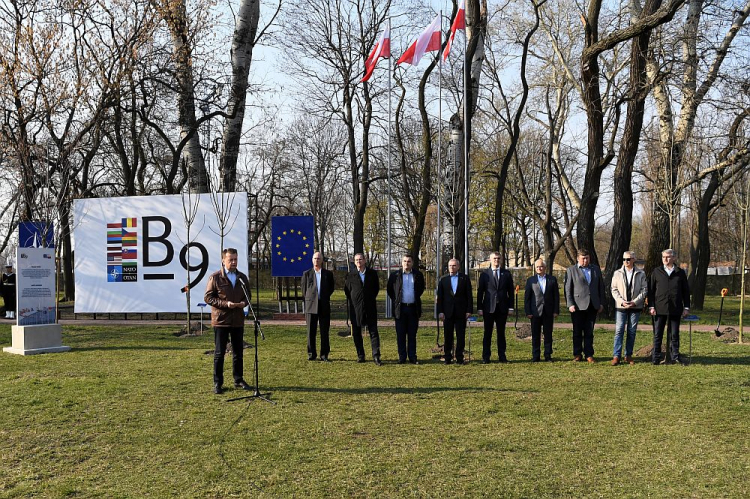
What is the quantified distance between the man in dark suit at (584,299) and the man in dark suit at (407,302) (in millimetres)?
2515

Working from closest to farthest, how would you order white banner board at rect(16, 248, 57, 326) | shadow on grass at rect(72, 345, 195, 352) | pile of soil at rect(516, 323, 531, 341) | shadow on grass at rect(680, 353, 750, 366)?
shadow on grass at rect(680, 353, 750, 366), white banner board at rect(16, 248, 57, 326), shadow on grass at rect(72, 345, 195, 352), pile of soil at rect(516, 323, 531, 341)

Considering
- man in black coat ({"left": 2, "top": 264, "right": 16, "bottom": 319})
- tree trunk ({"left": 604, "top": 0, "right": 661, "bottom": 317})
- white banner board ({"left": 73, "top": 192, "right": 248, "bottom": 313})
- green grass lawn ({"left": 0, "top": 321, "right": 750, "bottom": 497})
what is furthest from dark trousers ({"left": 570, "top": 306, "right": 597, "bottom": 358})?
man in black coat ({"left": 2, "top": 264, "right": 16, "bottom": 319})

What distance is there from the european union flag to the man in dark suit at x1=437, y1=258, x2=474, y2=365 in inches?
367

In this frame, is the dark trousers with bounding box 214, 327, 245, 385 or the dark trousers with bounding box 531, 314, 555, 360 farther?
the dark trousers with bounding box 531, 314, 555, 360

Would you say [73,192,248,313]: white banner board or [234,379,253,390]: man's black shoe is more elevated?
[73,192,248,313]: white banner board

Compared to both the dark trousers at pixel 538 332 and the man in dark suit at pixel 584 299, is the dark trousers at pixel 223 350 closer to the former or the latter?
the dark trousers at pixel 538 332

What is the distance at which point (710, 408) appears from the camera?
792 cm

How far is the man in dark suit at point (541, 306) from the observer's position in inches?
457

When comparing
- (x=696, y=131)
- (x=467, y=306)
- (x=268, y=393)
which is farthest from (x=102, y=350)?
(x=696, y=131)

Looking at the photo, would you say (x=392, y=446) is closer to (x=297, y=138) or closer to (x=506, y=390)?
(x=506, y=390)

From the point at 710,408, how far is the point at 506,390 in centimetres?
240

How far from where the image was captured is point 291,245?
20.5 meters

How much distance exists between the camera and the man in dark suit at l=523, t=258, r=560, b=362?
11.6m

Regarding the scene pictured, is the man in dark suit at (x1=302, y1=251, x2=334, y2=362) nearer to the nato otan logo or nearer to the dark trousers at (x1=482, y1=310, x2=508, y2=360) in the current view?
the dark trousers at (x1=482, y1=310, x2=508, y2=360)
